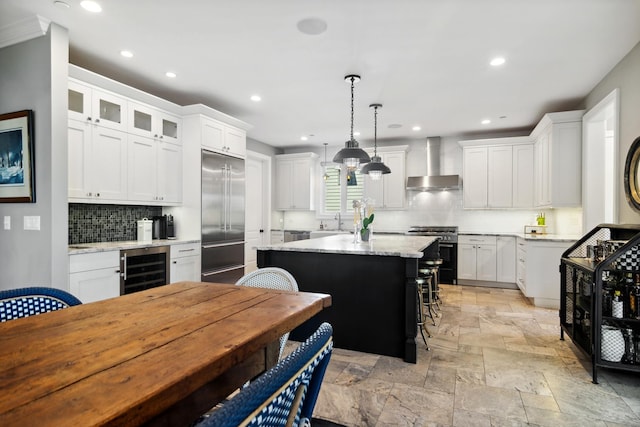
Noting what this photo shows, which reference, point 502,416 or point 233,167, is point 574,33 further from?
point 233,167

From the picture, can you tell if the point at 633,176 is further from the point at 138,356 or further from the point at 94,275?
the point at 94,275

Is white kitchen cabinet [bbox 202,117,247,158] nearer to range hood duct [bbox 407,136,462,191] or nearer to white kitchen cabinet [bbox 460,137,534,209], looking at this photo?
range hood duct [bbox 407,136,462,191]

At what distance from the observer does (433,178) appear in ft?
21.6

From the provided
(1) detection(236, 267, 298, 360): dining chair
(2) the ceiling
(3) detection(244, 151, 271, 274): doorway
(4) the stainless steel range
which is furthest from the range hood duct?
(1) detection(236, 267, 298, 360): dining chair

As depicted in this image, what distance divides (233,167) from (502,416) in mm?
4213

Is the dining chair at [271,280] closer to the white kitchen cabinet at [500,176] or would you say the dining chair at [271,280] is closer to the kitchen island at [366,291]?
the kitchen island at [366,291]

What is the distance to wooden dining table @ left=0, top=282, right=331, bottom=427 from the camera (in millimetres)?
727

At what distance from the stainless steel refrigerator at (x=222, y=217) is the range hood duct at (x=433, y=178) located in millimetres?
3226

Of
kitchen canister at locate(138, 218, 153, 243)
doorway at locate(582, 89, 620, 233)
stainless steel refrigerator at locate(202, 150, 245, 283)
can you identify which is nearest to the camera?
kitchen canister at locate(138, 218, 153, 243)

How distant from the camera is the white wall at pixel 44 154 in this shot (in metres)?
2.84

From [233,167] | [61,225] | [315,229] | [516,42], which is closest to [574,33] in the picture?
[516,42]

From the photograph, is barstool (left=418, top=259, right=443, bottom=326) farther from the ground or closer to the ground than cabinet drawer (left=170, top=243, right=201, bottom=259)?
closer to the ground

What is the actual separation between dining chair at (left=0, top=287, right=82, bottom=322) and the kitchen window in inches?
240

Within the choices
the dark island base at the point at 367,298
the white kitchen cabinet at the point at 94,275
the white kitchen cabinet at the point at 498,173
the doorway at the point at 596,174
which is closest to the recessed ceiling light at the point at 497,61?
the doorway at the point at 596,174
